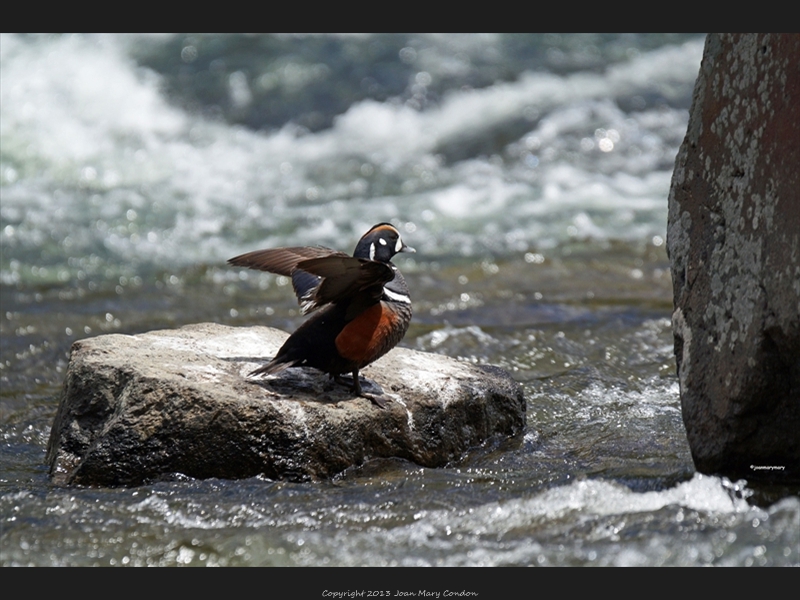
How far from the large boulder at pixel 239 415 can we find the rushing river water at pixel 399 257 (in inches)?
4.9

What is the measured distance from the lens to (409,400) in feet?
14.8

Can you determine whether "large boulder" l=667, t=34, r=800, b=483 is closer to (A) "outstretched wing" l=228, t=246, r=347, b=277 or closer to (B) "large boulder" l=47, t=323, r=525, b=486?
(B) "large boulder" l=47, t=323, r=525, b=486

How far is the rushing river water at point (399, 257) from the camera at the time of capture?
11.4ft

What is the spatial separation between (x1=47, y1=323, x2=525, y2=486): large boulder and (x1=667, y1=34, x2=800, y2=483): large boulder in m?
1.11

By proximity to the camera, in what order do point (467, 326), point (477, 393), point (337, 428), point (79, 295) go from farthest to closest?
1. point (79, 295)
2. point (467, 326)
3. point (477, 393)
4. point (337, 428)

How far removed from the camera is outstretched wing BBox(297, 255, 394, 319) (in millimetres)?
4109

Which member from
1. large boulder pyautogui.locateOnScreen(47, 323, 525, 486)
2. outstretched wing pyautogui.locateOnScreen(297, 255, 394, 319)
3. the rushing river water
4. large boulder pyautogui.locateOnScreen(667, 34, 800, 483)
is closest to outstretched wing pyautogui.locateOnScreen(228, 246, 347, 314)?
outstretched wing pyautogui.locateOnScreen(297, 255, 394, 319)

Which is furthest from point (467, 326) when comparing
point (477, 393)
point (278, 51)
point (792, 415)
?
point (278, 51)

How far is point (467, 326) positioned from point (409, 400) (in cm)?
281

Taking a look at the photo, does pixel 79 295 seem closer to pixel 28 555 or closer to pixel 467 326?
pixel 467 326

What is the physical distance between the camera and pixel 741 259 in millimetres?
3646

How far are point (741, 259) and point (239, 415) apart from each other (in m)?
2.09

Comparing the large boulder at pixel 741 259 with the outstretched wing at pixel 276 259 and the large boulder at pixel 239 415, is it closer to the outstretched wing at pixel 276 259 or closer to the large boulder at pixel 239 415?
the large boulder at pixel 239 415

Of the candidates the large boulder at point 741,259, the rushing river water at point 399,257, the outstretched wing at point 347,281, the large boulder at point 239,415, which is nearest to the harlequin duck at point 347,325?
the outstretched wing at point 347,281
